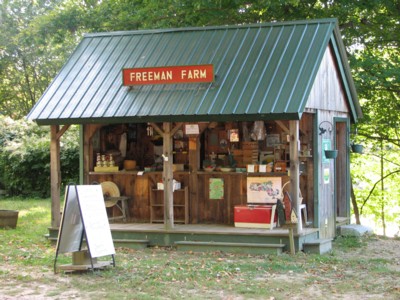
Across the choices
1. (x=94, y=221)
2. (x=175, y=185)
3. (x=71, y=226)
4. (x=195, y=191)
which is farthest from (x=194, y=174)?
(x=71, y=226)

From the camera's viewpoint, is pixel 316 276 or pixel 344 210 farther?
pixel 344 210

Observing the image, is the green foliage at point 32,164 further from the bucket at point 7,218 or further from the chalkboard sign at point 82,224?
the chalkboard sign at point 82,224

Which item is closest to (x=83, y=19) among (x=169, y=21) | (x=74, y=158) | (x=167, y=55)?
(x=169, y=21)

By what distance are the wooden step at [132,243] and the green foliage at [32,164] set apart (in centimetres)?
977

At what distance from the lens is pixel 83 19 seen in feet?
66.6

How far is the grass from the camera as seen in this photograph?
369 inches

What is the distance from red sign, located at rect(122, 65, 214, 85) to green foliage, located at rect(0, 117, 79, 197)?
380 inches

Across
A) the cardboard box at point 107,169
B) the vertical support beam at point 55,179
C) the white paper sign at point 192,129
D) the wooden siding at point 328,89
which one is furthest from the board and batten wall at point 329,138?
the vertical support beam at point 55,179

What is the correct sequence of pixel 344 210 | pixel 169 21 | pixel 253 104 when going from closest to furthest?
pixel 253 104, pixel 344 210, pixel 169 21

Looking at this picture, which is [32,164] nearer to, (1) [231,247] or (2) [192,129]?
(2) [192,129]

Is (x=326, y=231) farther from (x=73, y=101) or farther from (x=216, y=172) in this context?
(x=73, y=101)

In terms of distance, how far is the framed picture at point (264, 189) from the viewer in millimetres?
13562

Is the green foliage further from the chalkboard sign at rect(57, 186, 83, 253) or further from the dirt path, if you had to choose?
the chalkboard sign at rect(57, 186, 83, 253)

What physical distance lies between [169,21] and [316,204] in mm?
7864
